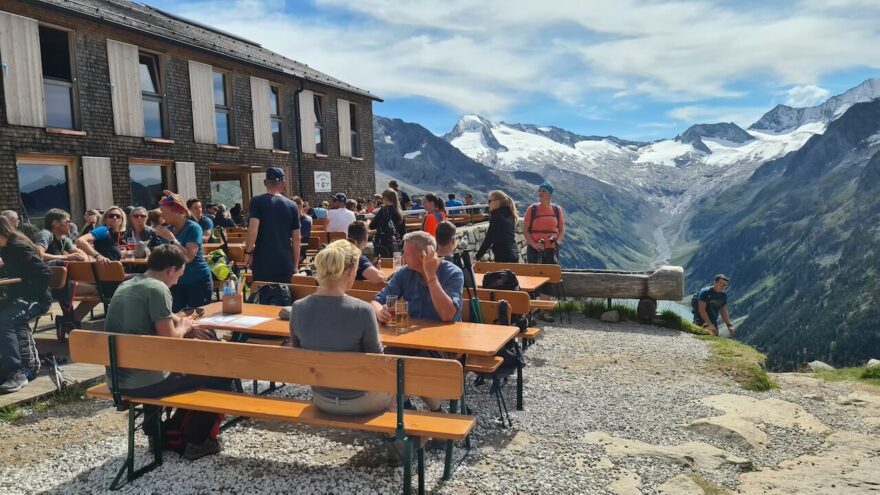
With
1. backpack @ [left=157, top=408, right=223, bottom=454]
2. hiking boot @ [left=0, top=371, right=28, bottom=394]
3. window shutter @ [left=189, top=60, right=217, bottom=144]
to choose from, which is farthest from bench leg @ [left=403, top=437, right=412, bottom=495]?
window shutter @ [left=189, top=60, right=217, bottom=144]

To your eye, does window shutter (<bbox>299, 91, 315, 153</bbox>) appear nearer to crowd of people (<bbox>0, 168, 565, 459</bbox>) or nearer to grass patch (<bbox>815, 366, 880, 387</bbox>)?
crowd of people (<bbox>0, 168, 565, 459</bbox>)

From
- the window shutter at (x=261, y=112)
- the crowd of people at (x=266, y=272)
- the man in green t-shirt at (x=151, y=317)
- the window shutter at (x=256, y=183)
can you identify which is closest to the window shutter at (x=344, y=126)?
the window shutter at (x=261, y=112)

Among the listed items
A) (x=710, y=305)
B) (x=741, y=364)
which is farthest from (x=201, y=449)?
(x=710, y=305)

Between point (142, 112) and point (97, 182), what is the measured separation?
2.28 m

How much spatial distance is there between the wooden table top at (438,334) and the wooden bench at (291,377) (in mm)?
550

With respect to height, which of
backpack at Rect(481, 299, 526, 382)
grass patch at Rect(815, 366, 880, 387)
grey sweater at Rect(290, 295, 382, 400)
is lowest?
grass patch at Rect(815, 366, 880, 387)

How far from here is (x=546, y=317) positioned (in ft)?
33.8

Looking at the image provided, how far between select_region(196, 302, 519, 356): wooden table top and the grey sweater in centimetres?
71

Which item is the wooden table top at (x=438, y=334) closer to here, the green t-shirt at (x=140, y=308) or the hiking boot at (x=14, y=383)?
the green t-shirt at (x=140, y=308)

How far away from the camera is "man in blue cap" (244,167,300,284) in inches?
250

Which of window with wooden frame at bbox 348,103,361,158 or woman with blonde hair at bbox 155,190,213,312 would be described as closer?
woman with blonde hair at bbox 155,190,213,312

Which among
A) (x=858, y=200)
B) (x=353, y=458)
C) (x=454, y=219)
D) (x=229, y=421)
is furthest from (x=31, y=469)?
(x=858, y=200)

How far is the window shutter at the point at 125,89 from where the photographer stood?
14.4 m

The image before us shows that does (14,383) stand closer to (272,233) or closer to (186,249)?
(186,249)
